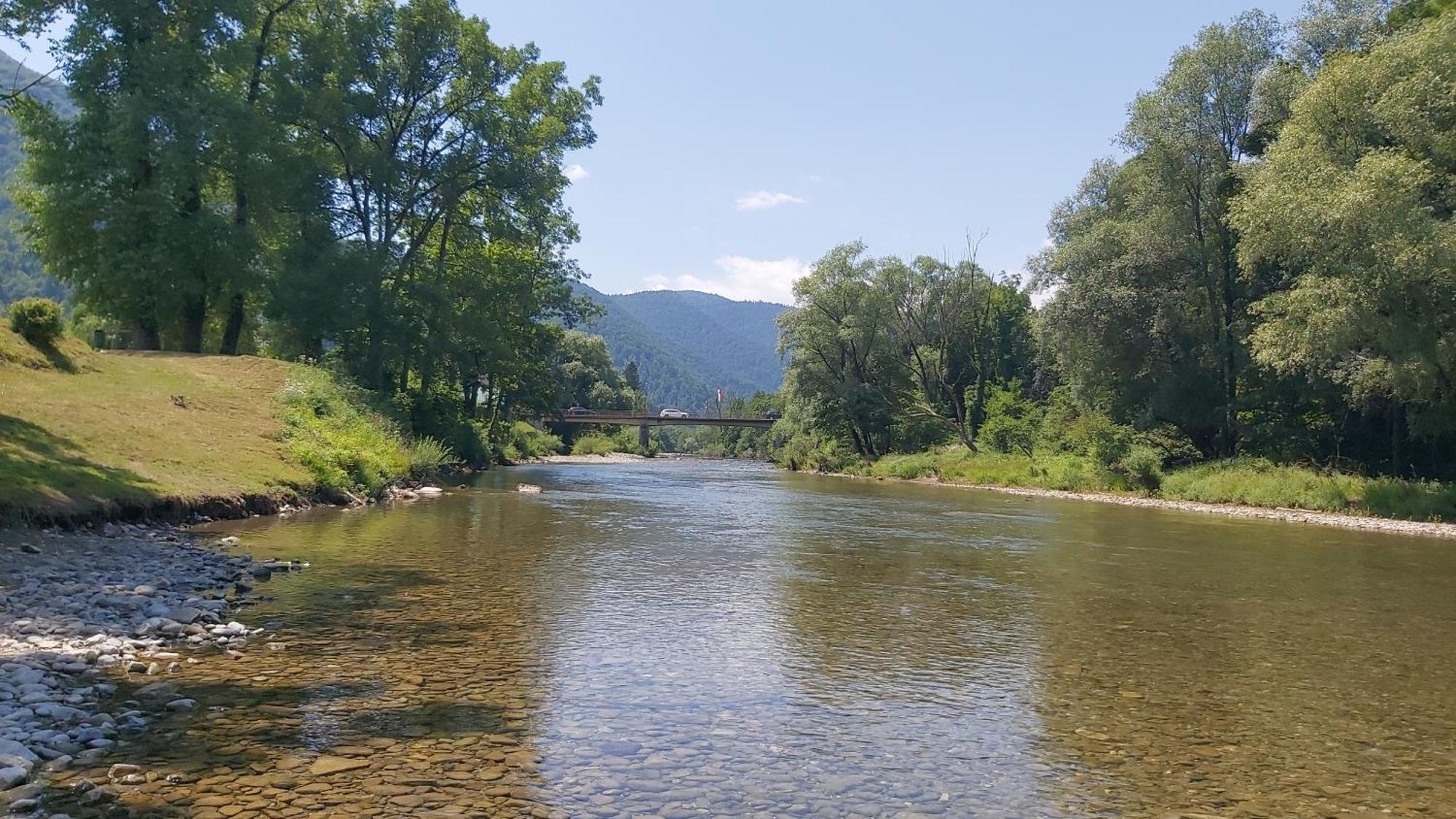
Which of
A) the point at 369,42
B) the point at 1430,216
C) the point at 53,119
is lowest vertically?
the point at 1430,216

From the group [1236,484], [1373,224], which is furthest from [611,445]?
[1373,224]

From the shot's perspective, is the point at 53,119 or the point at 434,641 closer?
the point at 434,641

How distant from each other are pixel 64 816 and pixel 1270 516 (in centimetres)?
3513

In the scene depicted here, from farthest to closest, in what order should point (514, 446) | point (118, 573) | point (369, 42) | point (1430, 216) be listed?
1. point (514, 446)
2. point (369, 42)
3. point (1430, 216)
4. point (118, 573)

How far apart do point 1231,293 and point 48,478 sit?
44.8m

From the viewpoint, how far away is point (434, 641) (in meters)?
10.6

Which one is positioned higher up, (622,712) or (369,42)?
(369,42)

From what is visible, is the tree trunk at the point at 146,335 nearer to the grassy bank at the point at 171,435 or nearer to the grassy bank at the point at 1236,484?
the grassy bank at the point at 171,435

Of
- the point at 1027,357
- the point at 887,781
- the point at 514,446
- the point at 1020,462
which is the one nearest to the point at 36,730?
the point at 887,781

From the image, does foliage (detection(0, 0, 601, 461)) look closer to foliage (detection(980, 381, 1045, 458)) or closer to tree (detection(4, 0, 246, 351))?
tree (detection(4, 0, 246, 351))

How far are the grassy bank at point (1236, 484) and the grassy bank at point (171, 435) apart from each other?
31280mm

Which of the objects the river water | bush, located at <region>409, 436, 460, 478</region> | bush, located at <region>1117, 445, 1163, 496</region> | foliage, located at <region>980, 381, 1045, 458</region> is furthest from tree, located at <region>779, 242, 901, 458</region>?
the river water

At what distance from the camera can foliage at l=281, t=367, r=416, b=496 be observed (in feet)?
86.0

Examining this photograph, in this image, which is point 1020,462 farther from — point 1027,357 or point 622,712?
point 622,712
